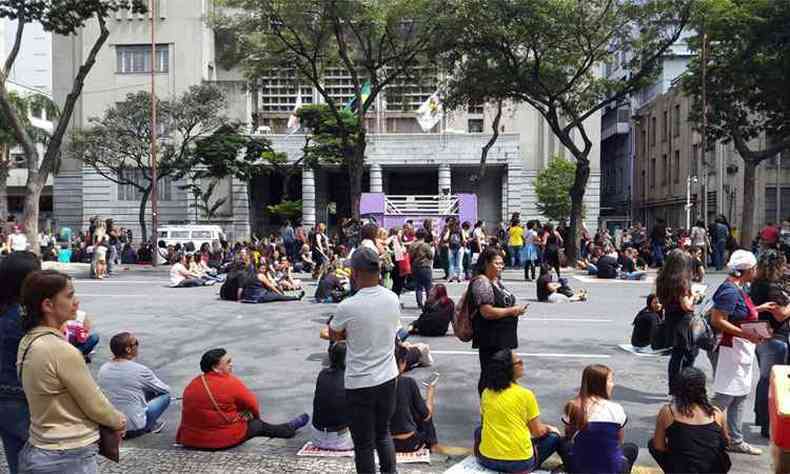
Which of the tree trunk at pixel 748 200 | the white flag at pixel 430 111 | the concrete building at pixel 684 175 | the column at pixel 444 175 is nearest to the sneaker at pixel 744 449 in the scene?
the tree trunk at pixel 748 200

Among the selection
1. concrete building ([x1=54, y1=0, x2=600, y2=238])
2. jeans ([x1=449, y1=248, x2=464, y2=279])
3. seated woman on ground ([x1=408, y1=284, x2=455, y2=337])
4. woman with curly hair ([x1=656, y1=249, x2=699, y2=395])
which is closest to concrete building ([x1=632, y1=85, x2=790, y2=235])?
concrete building ([x1=54, y1=0, x2=600, y2=238])

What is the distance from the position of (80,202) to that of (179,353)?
39.0 meters

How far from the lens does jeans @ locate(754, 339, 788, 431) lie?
667 centimetres

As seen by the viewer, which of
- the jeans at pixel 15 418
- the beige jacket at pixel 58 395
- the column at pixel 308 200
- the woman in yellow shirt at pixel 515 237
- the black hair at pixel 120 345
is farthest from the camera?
the column at pixel 308 200

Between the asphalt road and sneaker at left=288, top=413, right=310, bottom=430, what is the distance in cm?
10

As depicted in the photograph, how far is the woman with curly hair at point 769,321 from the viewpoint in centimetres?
670

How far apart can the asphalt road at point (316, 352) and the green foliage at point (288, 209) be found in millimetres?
24190

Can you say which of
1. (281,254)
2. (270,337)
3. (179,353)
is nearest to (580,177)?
(281,254)

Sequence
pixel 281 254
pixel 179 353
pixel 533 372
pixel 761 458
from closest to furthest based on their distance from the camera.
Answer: pixel 761 458 < pixel 533 372 < pixel 179 353 < pixel 281 254

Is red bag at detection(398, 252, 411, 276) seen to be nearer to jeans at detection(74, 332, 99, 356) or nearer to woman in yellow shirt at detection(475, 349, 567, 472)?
jeans at detection(74, 332, 99, 356)

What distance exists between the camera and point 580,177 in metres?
25.0

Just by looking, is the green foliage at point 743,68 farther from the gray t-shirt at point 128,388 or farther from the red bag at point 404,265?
the gray t-shirt at point 128,388

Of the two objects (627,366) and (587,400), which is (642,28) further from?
(587,400)

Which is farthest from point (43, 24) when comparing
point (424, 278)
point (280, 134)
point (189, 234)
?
point (280, 134)
